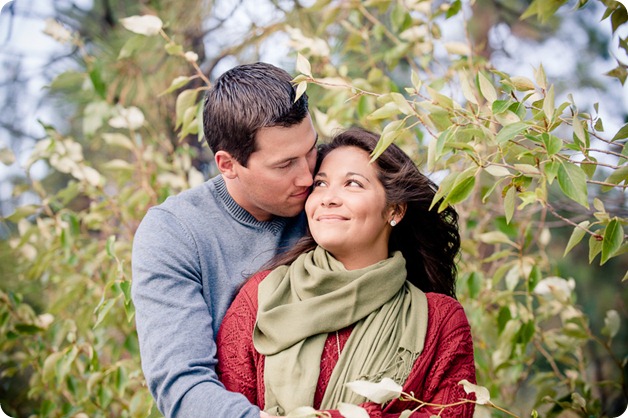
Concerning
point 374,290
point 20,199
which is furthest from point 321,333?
point 20,199

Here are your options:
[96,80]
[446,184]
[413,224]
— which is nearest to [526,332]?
[413,224]

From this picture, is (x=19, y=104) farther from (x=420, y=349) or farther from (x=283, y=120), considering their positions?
(x=420, y=349)

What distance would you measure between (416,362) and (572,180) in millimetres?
531

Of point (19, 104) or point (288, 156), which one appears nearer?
point (288, 156)

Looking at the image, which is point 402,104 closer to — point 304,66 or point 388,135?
point 388,135

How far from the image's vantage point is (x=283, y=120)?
71.6 inches

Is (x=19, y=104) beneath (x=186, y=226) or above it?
beneath

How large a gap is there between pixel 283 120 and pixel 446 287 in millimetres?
636

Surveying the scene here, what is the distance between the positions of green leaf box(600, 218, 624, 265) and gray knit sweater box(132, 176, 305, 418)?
80 cm

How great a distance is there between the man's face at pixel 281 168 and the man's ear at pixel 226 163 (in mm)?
19

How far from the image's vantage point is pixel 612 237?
1.53 meters

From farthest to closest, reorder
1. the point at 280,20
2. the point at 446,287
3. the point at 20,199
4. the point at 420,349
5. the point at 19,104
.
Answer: the point at 20,199, the point at 19,104, the point at 280,20, the point at 446,287, the point at 420,349

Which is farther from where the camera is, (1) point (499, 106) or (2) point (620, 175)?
(2) point (620, 175)

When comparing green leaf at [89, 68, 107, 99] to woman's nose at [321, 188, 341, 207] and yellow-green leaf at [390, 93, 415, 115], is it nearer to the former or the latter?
woman's nose at [321, 188, 341, 207]
